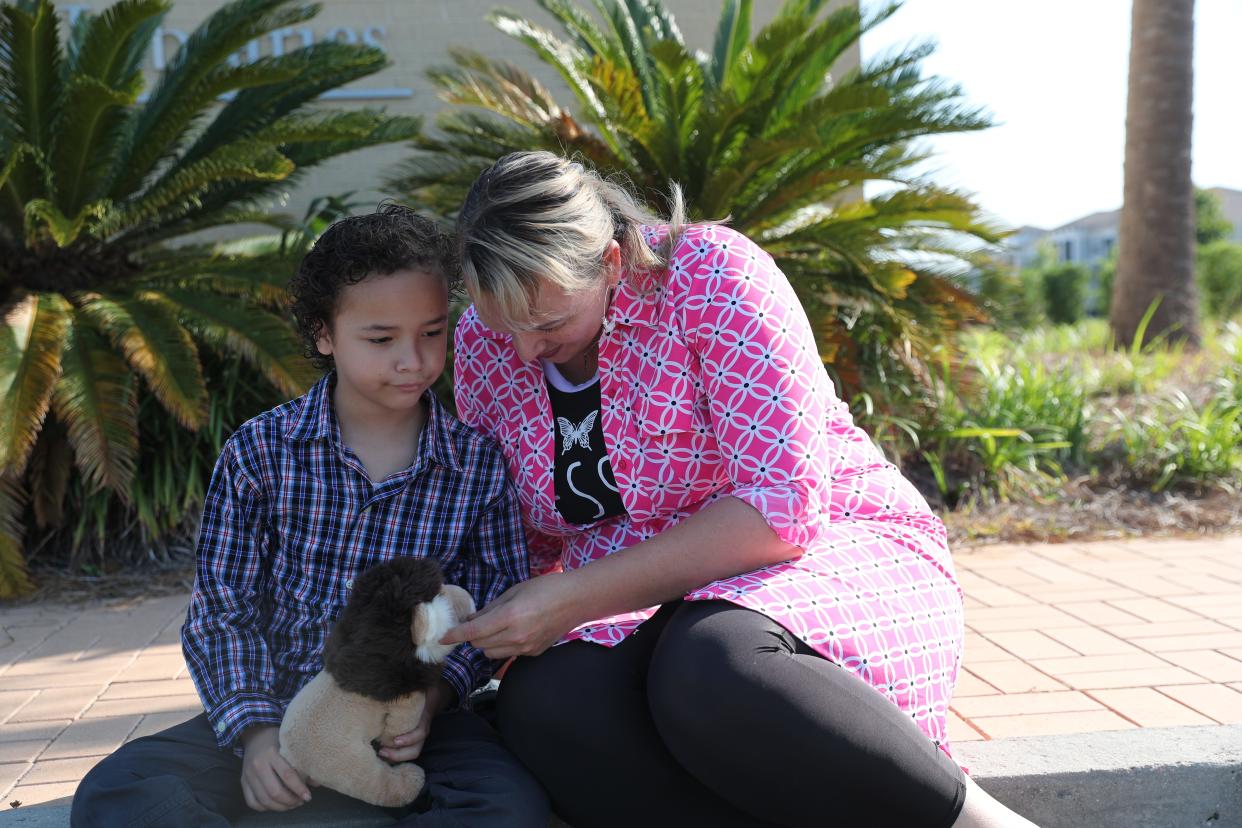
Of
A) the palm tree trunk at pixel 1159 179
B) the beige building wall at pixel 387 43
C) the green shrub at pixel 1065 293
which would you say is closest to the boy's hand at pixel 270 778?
the beige building wall at pixel 387 43

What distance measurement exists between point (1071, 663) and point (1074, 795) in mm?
851

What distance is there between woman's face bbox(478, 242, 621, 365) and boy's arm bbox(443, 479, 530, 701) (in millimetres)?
323

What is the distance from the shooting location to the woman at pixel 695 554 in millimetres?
1737

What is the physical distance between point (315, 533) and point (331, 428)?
215 millimetres

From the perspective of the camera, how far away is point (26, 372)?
171 inches

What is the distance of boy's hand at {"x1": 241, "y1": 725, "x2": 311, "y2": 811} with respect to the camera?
6.27 ft

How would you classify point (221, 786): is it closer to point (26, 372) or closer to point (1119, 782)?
point (1119, 782)

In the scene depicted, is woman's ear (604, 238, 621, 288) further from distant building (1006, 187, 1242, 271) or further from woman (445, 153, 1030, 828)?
distant building (1006, 187, 1242, 271)

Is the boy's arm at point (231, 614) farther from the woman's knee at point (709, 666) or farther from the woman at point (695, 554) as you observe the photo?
the woman's knee at point (709, 666)

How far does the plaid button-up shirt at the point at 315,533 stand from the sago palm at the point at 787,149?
2937 millimetres

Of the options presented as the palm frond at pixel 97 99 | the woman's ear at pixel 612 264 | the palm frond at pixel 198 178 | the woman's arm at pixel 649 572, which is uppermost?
the palm frond at pixel 97 99

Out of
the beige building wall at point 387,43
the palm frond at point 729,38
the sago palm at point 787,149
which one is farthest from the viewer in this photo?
the beige building wall at point 387,43

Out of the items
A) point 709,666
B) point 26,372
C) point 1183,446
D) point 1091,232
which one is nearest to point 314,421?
point 709,666

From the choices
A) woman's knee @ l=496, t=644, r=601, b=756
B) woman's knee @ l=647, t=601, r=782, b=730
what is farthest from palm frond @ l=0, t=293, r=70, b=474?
woman's knee @ l=647, t=601, r=782, b=730
